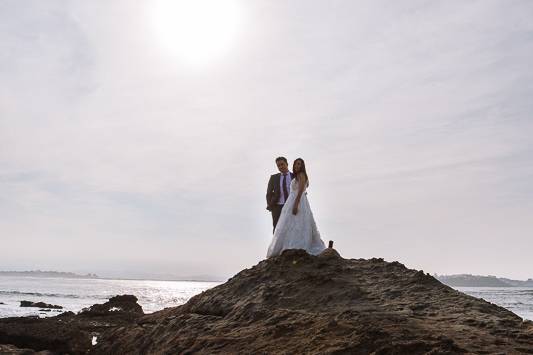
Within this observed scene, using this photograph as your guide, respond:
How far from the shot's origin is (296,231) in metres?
8.74

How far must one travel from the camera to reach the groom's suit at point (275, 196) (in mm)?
9438

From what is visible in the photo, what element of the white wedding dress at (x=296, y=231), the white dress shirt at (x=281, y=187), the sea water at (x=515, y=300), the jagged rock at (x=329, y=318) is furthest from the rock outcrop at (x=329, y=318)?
the sea water at (x=515, y=300)

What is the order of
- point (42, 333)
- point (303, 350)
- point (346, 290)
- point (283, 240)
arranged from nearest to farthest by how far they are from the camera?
point (303, 350), point (346, 290), point (283, 240), point (42, 333)

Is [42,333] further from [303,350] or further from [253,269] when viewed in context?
[303,350]

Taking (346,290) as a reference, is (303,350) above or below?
below

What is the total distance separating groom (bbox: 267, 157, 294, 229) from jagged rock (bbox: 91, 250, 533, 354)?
1.76 m

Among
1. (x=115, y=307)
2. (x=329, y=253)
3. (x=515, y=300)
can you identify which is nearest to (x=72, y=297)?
(x=115, y=307)

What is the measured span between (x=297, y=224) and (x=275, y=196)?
3.30ft

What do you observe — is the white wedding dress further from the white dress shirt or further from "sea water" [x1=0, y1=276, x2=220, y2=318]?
"sea water" [x1=0, y1=276, x2=220, y2=318]

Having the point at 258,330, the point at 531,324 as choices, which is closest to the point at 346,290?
the point at 258,330

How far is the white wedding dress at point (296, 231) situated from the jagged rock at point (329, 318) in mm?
749

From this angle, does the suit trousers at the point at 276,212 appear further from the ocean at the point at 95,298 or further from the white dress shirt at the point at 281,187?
the ocean at the point at 95,298

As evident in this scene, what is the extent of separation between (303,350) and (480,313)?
2.17 m

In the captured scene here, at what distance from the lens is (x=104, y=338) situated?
26.9 ft
